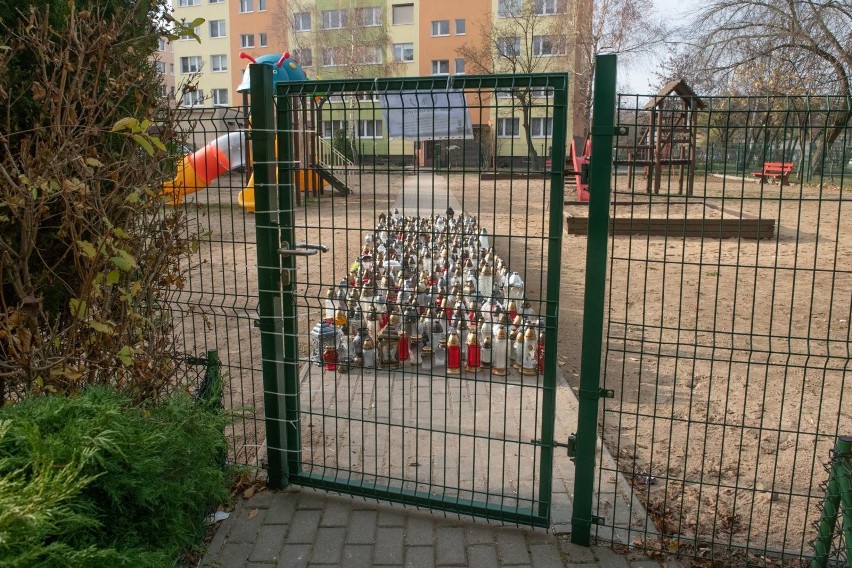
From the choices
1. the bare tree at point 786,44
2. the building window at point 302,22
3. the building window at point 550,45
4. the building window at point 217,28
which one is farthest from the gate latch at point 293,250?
the building window at point 217,28

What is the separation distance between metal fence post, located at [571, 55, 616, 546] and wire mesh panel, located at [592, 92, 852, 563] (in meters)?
0.11

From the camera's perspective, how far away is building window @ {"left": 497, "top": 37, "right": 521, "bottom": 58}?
41188 millimetres

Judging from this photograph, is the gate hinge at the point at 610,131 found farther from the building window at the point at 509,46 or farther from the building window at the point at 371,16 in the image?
the building window at the point at 371,16

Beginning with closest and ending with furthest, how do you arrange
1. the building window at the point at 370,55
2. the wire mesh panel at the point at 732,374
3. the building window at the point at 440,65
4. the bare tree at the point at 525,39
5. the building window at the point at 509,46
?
the wire mesh panel at the point at 732,374, the building window at the point at 509,46, the bare tree at the point at 525,39, the building window at the point at 370,55, the building window at the point at 440,65

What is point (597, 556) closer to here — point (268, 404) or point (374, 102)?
point (268, 404)

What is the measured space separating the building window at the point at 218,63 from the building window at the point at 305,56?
9.12 m

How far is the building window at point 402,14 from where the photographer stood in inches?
1919

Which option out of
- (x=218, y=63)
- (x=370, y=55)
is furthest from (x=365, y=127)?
(x=218, y=63)

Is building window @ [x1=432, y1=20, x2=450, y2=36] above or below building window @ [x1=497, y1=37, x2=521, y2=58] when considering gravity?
above

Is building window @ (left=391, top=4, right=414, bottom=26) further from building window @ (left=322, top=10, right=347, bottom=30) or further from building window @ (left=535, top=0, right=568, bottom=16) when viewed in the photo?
building window @ (left=535, top=0, right=568, bottom=16)

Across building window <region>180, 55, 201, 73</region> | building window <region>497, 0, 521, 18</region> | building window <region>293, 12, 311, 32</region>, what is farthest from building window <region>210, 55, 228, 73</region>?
building window <region>497, 0, 521, 18</region>

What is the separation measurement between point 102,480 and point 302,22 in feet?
180

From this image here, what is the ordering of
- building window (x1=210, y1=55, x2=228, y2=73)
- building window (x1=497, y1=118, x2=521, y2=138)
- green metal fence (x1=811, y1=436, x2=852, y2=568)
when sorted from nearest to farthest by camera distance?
green metal fence (x1=811, y1=436, x2=852, y2=568) → building window (x1=497, y1=118, x2=521, y2=138) → building window (x1=210, y1=55, x2=228, y2=73)

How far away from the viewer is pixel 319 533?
3.44m
